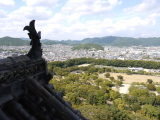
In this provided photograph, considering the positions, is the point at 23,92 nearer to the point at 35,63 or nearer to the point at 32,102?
the point at 32,102

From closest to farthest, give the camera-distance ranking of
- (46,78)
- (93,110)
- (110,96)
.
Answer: (46,78)
(93,110)
(110,96)

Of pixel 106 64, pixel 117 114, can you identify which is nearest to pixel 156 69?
pixel 106 64

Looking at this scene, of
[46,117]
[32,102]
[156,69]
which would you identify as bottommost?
[156,69]

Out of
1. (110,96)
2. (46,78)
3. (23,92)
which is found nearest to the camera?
(23,92)

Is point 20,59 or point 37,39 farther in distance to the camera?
point 37,39

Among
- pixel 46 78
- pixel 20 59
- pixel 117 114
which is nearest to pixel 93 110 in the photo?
pixel 117 114

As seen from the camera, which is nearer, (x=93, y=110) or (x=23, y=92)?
(x=23, y=92)

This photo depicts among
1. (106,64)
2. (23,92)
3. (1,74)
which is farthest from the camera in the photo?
(106,64)

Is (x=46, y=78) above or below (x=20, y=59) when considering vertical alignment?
below

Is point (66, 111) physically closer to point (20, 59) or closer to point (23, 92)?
point (23, 92)
